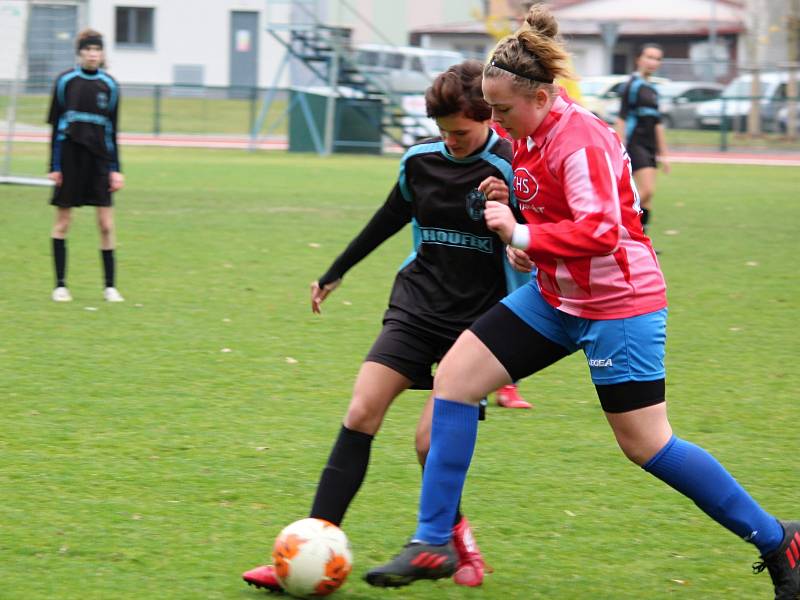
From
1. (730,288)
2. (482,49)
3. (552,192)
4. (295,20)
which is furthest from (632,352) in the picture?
(482,49)

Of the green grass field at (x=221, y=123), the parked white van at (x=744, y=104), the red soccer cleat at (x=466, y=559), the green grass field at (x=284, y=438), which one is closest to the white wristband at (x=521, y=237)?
the red soccer cleat at (x=466, y=559)

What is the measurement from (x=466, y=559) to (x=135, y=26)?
144ft

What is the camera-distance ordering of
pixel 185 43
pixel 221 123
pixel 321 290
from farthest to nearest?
pixel 185 43 < pixel 221 123 < pixel 321 290

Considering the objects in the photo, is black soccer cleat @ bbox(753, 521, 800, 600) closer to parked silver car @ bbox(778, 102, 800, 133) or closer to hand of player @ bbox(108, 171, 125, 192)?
hand of player @ bbox(108, 171, 125, 192)

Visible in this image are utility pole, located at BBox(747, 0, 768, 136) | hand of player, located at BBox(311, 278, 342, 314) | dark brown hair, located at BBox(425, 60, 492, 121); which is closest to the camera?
dark brown hair, located at BBox(425, 60, 492, 121)

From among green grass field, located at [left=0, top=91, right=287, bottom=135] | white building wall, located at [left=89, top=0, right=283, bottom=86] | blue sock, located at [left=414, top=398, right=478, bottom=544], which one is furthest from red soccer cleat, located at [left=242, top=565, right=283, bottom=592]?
white building wall, located at [left=89, top=0, right=283, bottom=86]

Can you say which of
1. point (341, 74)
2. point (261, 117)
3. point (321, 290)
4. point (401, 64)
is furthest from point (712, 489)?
point (401, 64)

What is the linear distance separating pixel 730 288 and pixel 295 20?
757 inches

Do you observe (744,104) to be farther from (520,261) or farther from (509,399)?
(520,261)

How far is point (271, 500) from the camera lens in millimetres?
4887

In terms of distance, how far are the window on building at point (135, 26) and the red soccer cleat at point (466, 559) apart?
43.5 meters

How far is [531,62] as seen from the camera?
12.3 ft

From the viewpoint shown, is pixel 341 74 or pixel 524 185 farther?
pixel 341 74

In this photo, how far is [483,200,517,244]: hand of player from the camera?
145 inches
